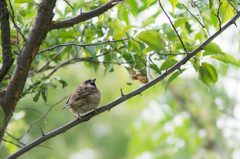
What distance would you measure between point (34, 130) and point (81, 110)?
4220 mm

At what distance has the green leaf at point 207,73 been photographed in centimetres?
241

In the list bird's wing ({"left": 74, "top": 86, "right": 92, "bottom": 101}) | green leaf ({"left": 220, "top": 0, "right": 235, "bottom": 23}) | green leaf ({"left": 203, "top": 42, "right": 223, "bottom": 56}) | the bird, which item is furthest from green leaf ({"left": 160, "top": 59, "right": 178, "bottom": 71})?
bird's wing ({"left": 74, "top": 86, "right": 92, "bottom": 101})

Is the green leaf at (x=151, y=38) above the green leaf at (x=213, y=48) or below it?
above

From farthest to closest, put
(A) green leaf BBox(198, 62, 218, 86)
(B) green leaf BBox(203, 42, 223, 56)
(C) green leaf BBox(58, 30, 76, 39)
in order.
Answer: (C) green leaf BBox(58, 30, 76, 39), (A) green leaf BBox(198, 62, 218, 86), (B) green leaf BBox(203, 42, 223, 56)

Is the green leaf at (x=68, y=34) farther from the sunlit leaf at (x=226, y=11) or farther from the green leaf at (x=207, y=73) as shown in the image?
the sunlit leaf at (x=226, y=11)

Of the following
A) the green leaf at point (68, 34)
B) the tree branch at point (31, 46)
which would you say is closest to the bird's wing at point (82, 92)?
the green leaf at point (68, 34)

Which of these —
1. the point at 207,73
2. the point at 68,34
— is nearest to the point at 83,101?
the point at 68,34

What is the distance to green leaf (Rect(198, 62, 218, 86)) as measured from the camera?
2414mm

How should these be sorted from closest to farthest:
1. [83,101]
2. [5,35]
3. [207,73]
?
[5,35] < [207,73] < [83,101]

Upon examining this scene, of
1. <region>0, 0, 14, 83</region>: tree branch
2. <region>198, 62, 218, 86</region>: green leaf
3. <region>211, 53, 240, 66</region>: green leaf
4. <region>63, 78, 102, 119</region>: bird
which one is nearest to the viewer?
<region>0, 0, 14, 83</region>: tree branch

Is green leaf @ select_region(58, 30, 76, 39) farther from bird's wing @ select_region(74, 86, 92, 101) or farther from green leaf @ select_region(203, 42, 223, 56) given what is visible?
green leaf @ select_region(203, 42, 223, 56)

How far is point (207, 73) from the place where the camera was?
2.44m

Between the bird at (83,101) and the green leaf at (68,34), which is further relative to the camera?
the bird at (83,101)

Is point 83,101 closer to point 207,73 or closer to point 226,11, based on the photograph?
point 207,73
